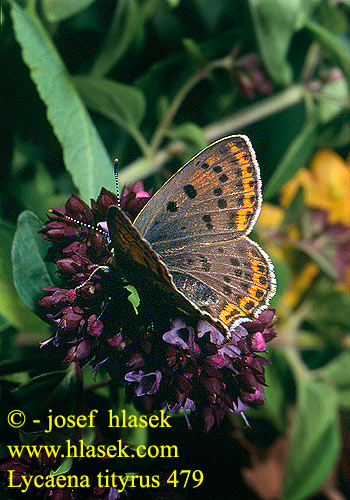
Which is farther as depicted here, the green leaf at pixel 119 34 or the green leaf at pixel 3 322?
the green leaf at pixel 119 34

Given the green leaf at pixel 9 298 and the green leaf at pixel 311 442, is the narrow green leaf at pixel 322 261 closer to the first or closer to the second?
the green leaf at pixel 311 442

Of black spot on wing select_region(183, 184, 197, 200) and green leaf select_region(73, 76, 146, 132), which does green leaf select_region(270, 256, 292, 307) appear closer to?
green leaf select_region(73, 76, 146, 132)

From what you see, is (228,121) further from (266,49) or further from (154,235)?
(154,235)

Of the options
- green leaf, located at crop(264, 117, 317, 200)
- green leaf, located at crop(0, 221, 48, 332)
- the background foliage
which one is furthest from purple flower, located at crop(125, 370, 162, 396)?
green leaf, located at crop(264, 117, 317, 200)

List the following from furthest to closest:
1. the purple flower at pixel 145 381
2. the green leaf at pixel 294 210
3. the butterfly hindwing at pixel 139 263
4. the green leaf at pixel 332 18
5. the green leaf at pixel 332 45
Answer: the green leaf at pixel 294 210 → the green leaf at pixel 332 18 → the green leaf at pixel 332 45 → the purple flower at pixel 145 381 → the butterfly hindwing at pixel 139 263

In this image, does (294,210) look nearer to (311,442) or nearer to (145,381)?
(311,442)

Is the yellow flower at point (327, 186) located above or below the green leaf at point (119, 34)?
below

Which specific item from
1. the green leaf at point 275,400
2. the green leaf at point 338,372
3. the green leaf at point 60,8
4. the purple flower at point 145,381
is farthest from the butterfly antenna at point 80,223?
the green leaf at point 338,372

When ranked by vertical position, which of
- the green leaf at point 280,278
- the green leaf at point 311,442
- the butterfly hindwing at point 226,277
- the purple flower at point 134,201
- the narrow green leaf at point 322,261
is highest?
the purple flower at point 134,201
